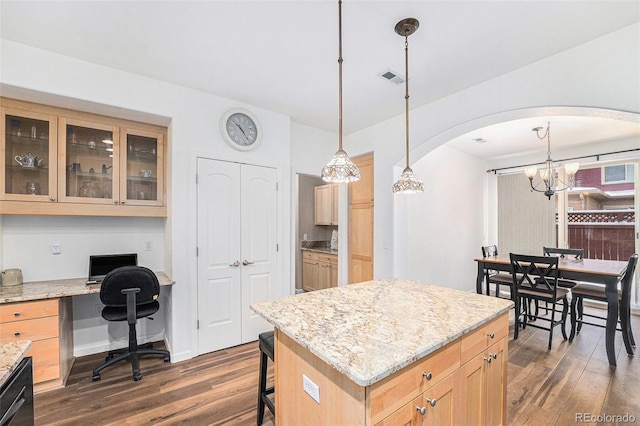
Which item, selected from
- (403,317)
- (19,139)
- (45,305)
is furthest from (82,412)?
(403,317)

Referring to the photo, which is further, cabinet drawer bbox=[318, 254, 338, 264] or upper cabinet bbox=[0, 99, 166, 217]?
cabinet drawer bbox=[318, 254, 338, 264]

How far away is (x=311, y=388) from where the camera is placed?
4.31 ft

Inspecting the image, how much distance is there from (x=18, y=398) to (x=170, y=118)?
2.53m

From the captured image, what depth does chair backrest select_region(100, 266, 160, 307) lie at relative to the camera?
2.52m

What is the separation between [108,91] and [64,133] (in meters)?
0.59

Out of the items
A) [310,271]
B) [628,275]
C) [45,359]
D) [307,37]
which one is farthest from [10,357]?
[628,275]

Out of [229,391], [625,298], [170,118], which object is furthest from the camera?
[625,298]

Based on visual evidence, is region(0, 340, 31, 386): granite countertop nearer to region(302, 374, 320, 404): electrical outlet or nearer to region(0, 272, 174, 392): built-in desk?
region(302, 374, 320, 404): electrical outlet

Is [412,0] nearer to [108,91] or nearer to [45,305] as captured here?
[108,91]

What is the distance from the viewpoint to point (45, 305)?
2.34m

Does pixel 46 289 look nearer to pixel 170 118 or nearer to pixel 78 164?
pixel 78 164

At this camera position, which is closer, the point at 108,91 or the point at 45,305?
the point at 45,305

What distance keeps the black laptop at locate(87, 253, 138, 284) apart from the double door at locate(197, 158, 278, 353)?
0.77 metres

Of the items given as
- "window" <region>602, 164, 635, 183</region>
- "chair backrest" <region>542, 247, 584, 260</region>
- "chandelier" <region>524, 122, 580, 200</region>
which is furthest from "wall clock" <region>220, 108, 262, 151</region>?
"window" <region>602, 164, 635, 183</region>
